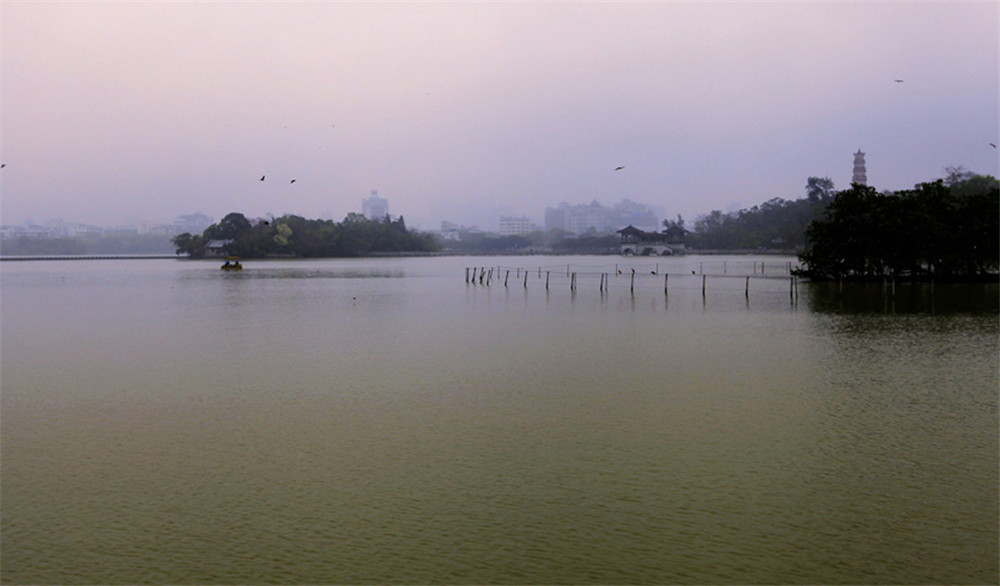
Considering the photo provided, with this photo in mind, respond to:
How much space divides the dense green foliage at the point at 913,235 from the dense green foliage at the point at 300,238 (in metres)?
85.5

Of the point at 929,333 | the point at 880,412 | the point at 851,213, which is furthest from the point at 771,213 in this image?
the point at 880,412

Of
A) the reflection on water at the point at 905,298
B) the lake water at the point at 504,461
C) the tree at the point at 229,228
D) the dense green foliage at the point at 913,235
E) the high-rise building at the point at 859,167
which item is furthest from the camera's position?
the high-rise building at the point at 859,167

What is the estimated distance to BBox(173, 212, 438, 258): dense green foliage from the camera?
126500mm

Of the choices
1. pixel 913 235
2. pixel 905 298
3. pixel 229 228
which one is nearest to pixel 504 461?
pixel 905 298

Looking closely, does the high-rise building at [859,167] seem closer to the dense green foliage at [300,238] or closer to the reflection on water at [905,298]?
the dense green foliage at [300,238]

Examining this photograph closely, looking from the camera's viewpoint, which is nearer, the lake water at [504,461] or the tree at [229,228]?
the lake water at [504,461]

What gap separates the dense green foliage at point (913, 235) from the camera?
150 feet

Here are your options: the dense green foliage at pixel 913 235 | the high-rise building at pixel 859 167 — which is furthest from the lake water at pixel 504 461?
the high-rise building at pixel 859 167

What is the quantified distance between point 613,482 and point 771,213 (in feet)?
478

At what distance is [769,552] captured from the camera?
8164 millimetres

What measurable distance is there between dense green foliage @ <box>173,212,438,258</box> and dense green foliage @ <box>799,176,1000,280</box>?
85.5m

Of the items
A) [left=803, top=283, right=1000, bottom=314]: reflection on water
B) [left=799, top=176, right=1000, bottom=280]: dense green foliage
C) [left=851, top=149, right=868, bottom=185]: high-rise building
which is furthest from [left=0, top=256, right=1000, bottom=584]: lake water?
[left=851, top=149, right=868, bottom=185]: high-rise building

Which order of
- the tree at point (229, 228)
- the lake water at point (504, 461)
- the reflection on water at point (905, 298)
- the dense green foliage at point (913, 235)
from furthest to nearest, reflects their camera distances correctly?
1. the tree at point (229, 228)
2. the dense green foliage at point (913, 235)
3. the reflection on water at point (905, 298)
4. the lake water at point (504, 461)

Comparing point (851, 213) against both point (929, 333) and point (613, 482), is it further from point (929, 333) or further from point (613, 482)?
point (613, 482)
